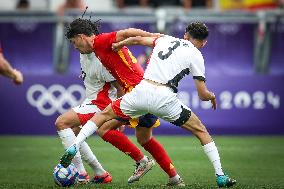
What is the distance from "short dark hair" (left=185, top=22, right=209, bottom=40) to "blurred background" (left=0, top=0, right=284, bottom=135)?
28.1 feet

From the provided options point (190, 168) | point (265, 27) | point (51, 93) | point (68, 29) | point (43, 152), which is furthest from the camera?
point (265, 27)

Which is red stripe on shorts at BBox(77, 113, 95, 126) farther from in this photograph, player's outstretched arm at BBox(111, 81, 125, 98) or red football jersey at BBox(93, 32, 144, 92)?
red football jersey at BBox(93, 32, 144, 92)

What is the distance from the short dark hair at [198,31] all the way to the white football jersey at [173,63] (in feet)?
1.00

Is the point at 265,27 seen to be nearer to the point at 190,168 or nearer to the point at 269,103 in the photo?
the point at 269,103

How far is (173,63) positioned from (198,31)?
1.88 ft

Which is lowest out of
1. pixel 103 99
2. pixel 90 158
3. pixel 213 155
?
pixel 90 158

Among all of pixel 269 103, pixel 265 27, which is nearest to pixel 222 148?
pixel 269 103

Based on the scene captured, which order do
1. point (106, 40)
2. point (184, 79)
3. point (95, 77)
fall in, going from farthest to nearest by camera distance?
1. point (184, 79)
2. point (95, 77)
3. point (106, 40)

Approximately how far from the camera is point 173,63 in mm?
10258

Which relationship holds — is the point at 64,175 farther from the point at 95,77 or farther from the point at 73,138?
the point at 95,77

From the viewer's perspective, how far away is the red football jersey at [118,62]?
425 inches

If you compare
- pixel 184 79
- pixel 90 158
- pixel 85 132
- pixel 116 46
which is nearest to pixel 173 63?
pixel 116 46

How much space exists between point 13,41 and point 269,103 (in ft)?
19.3

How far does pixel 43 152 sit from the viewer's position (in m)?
15.9
